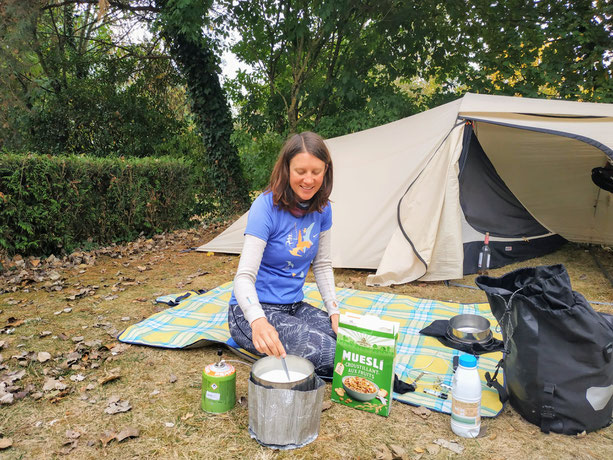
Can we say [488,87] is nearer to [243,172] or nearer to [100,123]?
[243,172]

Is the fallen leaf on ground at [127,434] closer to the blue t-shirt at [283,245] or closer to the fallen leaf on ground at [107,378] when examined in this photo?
the fallen leaf on ground at [107,378]

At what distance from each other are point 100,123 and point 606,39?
7.99 metres

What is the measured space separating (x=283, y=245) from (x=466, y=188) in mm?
3117

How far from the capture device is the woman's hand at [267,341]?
5.73 feet

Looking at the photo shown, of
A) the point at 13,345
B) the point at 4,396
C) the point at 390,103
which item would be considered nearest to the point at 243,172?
the point at 390,103

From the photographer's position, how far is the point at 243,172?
24.8ft

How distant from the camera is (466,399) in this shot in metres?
1.81

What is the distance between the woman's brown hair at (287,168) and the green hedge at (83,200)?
329 centimetres

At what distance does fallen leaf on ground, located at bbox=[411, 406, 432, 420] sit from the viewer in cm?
202

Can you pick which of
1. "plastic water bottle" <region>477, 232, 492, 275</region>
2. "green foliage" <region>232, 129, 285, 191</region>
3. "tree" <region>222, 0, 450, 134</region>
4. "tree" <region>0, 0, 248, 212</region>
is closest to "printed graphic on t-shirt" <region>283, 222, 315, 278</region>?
"plastic water bottle" <region>477, 232, 492, 275</region>

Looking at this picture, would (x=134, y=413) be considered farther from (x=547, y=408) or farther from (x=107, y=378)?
(x=547, y=408)

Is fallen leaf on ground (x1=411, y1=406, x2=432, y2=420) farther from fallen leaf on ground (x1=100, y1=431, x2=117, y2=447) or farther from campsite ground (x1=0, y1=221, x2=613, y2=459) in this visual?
fallen leaf on ground (x1=100, y1=431, x2=117, y2=447)

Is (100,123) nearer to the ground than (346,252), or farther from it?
farther from it

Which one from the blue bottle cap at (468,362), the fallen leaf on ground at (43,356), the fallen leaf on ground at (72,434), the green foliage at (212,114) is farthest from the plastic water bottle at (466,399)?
the green foliage at (212,114)
